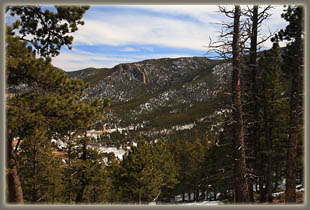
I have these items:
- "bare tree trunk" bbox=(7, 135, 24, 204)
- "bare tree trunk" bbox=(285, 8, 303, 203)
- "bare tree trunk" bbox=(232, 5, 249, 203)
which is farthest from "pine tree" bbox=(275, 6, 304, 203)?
"bare tree trunk" bbox=(7, 135, 24, 204)

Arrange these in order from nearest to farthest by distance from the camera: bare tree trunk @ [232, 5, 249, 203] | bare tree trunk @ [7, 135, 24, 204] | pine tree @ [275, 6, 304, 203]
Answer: bare tree trunk @ [7, 135, 24, 204] → bare tree trunk @ [232, 5, 249, 203] → pine tree @ [275, 6, 304, 203]

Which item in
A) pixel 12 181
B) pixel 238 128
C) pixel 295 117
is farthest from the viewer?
pixel 295 117

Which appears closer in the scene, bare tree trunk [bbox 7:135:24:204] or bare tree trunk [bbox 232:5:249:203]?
bare tree trunk [bbox 7:135:24:204]

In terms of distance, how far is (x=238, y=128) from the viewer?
21.5 ft

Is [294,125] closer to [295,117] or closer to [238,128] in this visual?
[295,117]

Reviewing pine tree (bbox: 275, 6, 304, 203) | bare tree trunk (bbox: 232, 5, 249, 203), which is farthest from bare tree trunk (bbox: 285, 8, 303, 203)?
bare tree trunk (bbox: 232, 5, 249, 203)

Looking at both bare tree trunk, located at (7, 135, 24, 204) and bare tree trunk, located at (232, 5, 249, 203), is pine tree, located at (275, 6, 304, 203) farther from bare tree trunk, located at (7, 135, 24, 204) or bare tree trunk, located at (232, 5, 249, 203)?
bare tree trunk, located at (7, 135, 24, 204)

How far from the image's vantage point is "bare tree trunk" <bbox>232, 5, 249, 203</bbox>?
21.1ft

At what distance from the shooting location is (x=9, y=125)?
16.2 ft

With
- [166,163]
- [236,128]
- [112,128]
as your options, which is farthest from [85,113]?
[112,128]

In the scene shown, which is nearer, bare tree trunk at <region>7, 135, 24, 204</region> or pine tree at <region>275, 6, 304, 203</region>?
bare tree trunk at <region>7, 135, 24, 204</region>

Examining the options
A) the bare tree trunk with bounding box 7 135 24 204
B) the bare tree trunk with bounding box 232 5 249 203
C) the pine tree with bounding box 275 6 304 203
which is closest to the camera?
the bare tree trunk with bounding box 7 135 24 204

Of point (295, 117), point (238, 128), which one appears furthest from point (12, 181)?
point (295, 117)

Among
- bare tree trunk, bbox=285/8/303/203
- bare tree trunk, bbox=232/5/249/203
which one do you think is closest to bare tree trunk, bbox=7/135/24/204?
bare tree trunk, bbox=232/5/249/203
